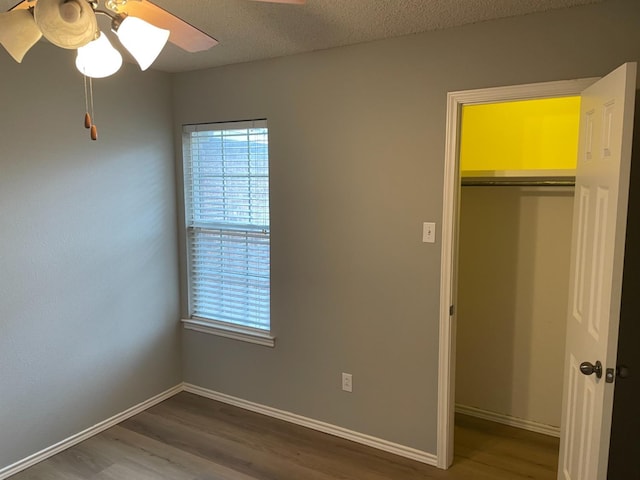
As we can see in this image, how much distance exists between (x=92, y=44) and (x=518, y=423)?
10.5 feet

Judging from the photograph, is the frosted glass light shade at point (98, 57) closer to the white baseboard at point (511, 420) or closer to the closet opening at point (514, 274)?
the closet opening at point (514, 274)

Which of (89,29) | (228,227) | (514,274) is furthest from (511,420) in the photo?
(89,29)

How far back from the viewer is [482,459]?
9.24 feet

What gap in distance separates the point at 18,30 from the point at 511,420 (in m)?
3.35

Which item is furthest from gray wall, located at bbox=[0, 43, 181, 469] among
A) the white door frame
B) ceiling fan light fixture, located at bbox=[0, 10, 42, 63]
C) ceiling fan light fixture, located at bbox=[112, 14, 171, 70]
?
the white door frame

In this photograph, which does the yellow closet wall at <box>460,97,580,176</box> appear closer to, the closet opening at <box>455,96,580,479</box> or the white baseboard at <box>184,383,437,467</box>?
the closet opening at <box>455,96,580,479</box>

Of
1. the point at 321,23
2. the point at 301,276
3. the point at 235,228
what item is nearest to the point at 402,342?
the point at 301,276

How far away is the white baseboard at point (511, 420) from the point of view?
310 cm

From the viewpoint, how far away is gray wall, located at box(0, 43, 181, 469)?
2.66m

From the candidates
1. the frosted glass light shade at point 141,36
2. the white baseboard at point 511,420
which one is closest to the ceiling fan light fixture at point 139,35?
the frosted glass light shade at point 141,36

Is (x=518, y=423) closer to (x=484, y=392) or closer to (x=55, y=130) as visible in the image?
(x=484, y=392)

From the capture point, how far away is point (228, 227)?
3475 millimetres

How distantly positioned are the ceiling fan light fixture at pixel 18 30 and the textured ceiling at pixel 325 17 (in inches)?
30.2

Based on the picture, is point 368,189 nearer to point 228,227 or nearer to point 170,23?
point 228,227
